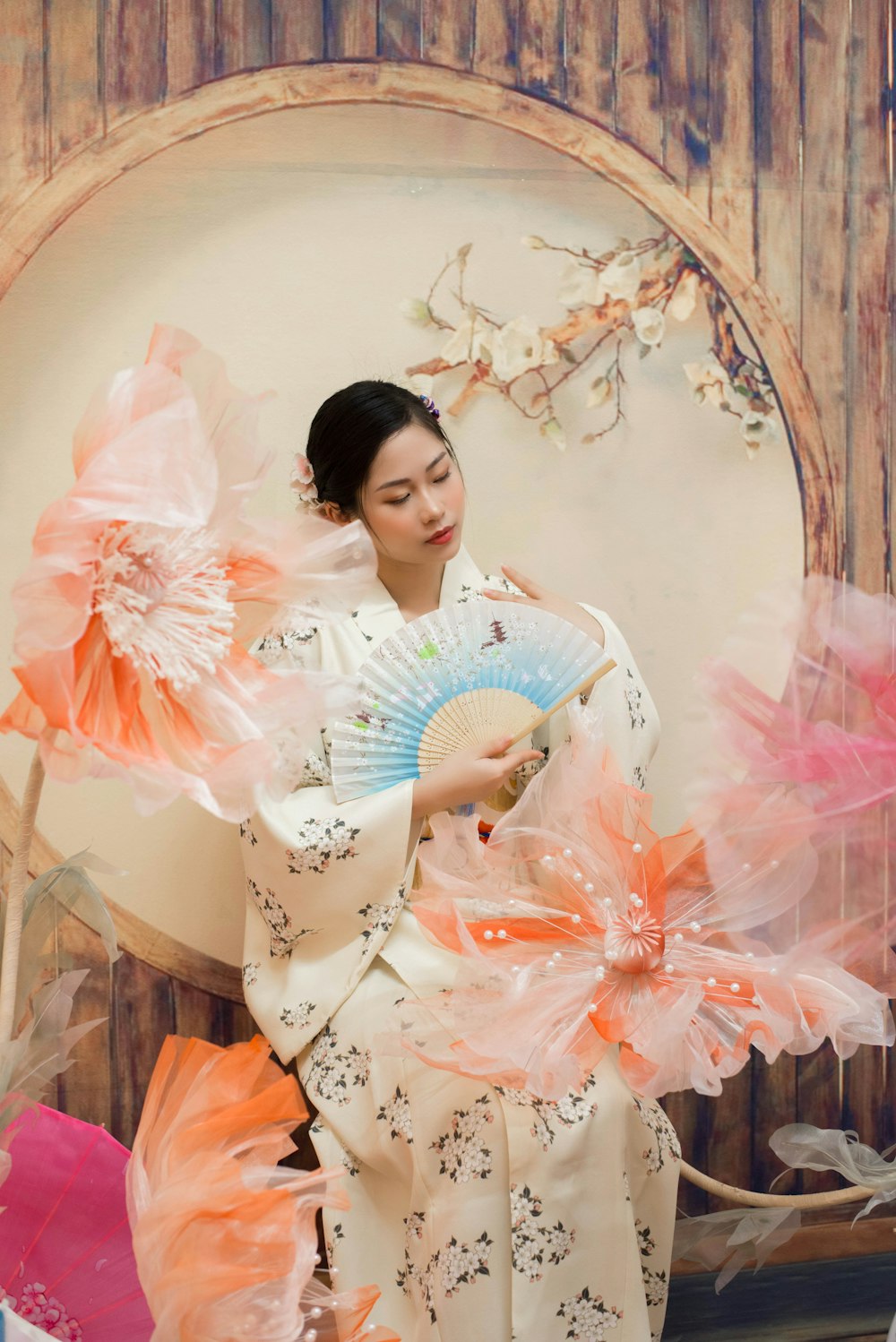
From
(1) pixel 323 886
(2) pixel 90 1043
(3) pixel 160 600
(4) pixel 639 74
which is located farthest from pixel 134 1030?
(4) pixel 639 74

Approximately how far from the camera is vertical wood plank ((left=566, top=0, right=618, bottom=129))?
2107 millimetres

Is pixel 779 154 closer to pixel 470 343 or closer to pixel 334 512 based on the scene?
pixel 470 343

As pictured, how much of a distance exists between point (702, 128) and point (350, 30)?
65cm

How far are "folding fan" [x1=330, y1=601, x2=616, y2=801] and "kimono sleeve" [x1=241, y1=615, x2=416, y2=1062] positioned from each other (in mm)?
52

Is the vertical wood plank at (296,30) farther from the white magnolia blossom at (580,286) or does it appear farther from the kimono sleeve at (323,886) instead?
the kimono sleeve at (323,886)

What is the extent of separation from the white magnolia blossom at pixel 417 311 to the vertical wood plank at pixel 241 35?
450 mm

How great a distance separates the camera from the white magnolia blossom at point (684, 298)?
2.19m

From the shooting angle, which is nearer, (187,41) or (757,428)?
(187,41)

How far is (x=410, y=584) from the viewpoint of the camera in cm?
193

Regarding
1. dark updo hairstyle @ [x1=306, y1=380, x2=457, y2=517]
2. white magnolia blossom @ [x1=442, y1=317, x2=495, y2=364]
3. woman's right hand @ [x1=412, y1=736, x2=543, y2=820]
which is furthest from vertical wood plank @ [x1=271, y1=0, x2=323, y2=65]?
woman's right hand @ [x1=412, y1=736, x2=543, y2=820]

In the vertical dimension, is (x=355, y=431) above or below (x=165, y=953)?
above

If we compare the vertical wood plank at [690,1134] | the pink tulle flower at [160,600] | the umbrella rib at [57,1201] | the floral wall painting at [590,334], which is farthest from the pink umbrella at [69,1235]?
the floral wall painting at [590,334]

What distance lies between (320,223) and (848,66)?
3.39ft

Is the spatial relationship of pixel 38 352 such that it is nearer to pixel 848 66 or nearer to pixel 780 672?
pixel 780 672
